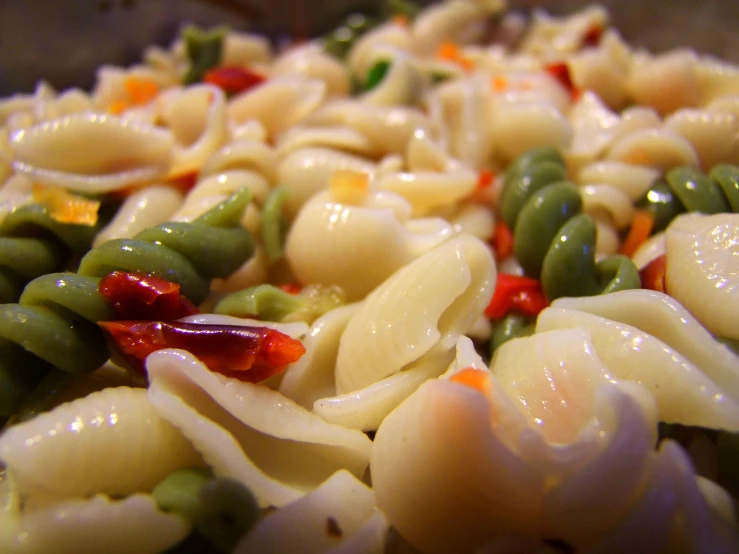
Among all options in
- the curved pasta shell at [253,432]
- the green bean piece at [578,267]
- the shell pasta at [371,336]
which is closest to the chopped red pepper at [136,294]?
the shell pasta at [371,336]

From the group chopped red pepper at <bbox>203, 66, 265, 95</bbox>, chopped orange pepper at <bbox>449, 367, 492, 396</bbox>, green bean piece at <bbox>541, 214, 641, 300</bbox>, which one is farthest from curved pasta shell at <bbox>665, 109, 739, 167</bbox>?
chopped red pepper at <bbox>203, 66, 265, 95</bbox>

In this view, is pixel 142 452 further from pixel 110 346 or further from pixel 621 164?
pixel 621 164

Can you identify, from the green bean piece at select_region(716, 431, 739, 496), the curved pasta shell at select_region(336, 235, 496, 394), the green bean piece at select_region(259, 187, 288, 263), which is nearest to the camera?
the green bean piece at select_region(716, 431, 739, 496)

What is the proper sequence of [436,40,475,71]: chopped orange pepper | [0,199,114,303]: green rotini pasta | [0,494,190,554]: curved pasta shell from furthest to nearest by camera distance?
1. [436,40,475,71]: chopped orange pepper
2. [0,199,114,303]: green rotini pasta
3. [0,494,190,554]: curved pasta shell

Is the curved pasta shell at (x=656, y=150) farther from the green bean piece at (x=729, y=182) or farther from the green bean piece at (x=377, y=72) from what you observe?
the green bean piece at (x=377, y=72)

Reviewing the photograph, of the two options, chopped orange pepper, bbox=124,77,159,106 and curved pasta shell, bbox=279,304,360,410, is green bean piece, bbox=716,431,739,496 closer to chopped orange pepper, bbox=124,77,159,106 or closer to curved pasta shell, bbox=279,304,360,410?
curved pasta shell, bbox=279,304,360,410

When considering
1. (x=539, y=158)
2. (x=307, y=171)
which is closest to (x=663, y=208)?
(x=539, y=158)

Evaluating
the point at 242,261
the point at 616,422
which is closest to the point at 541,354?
the point at 616,422

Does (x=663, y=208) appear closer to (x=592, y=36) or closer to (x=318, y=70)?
(x=318, y=70)
